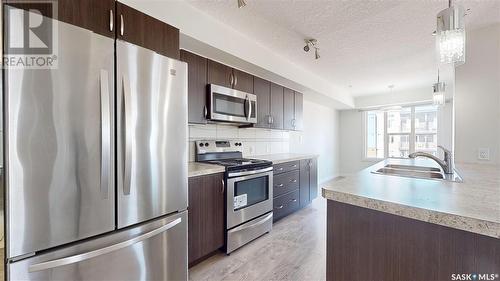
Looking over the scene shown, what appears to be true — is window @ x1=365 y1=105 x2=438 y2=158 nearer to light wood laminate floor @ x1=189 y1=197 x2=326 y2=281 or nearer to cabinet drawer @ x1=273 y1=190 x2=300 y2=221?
cabinet drawer @ x1=273 y1=190 x2=300 y2=221

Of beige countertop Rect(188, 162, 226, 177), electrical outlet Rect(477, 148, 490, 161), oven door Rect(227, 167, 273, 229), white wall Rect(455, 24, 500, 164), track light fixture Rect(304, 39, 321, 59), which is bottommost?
oven door Rect(227, 167, 273, 229)

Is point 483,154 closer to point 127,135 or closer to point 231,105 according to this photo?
point 231,105

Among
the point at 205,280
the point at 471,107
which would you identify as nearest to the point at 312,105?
the point at 471,107

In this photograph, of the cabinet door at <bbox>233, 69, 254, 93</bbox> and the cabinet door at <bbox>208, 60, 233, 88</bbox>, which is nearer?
the cabinet door at <bbox>208, 60, 233, 88</bbox>

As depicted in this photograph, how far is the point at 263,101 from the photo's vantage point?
123 inches

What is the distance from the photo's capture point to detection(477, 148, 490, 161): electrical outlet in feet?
6.89

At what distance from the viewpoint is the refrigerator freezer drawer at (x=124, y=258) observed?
99 centimetres

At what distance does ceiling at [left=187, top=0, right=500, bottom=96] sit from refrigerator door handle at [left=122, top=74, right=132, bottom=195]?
1.11m

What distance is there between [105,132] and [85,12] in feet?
2.21

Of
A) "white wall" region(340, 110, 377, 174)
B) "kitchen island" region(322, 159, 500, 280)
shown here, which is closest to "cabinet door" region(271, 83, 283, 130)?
"kitchen island" region(322, 159, 500, 280)

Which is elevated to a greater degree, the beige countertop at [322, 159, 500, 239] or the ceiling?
the ceiling

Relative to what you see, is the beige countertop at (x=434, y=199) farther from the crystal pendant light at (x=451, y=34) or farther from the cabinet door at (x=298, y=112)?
the cabinet door at (x=298, y=112)

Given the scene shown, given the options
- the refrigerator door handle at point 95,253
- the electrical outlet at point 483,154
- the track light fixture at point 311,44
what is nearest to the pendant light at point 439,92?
the electrical outlet at point 483,154

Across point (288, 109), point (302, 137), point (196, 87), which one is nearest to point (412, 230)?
point (196, 87)
